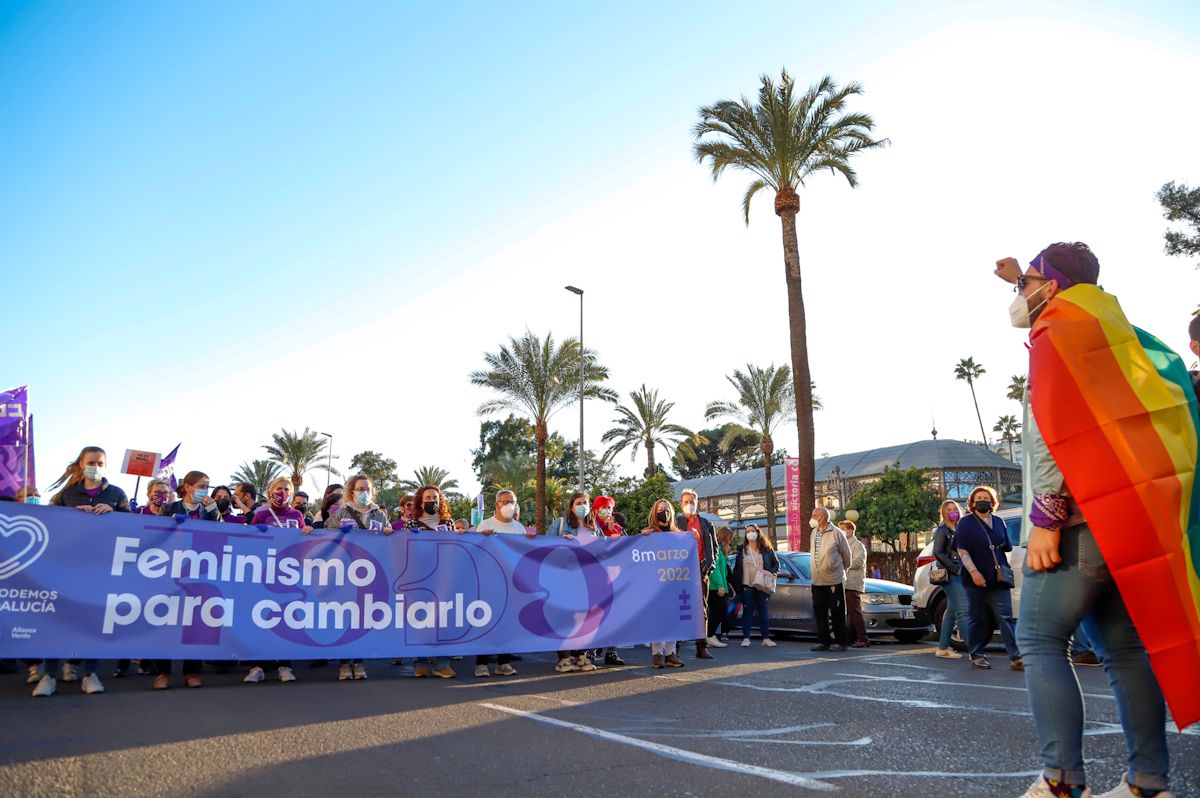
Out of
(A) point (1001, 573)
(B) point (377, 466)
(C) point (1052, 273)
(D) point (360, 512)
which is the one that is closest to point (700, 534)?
(A) point (1001, 573)

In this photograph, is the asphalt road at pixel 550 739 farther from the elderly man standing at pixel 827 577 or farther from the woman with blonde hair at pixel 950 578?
the elderly man standing at pixel 827 577

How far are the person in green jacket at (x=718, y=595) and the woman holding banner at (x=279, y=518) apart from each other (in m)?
5.70

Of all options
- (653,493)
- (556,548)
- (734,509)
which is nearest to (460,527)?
(556,548)

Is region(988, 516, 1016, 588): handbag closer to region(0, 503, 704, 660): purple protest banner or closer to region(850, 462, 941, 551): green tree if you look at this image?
region(0, 503, 704, 660): purple protest banner

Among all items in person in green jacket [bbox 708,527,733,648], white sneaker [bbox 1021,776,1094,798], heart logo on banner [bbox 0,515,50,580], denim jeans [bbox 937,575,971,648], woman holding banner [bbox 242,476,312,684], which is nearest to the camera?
white sneaker [bbox 1021,776,1094,798]

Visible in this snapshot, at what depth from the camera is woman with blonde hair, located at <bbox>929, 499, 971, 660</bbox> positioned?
29.9 feet

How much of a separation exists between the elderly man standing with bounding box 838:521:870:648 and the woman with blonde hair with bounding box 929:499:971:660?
244 cm

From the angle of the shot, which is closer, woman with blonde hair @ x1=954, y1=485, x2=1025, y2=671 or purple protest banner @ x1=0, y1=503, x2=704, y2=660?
→ purple protest banner @ x1=0, y1=503, x2=704, y2=660

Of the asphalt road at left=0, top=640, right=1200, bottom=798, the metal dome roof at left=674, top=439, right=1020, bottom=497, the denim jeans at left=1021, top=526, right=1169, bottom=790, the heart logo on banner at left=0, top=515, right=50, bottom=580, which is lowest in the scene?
the asphalt road at left=0, top=640, right=1200, bottom=798

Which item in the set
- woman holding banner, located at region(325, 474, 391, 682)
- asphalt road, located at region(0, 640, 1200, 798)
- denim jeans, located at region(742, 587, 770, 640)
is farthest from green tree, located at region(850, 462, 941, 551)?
woman holding banner, located at region(325, 474, 391, 682)

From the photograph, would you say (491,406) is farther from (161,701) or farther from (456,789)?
(456,789)

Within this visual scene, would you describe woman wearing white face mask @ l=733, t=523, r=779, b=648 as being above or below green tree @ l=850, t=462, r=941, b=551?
below

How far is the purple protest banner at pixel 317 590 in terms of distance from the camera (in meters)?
6.75

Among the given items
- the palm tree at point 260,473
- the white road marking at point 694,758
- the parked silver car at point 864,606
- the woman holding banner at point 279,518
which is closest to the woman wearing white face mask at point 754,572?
the parked silver car at point 864,606
